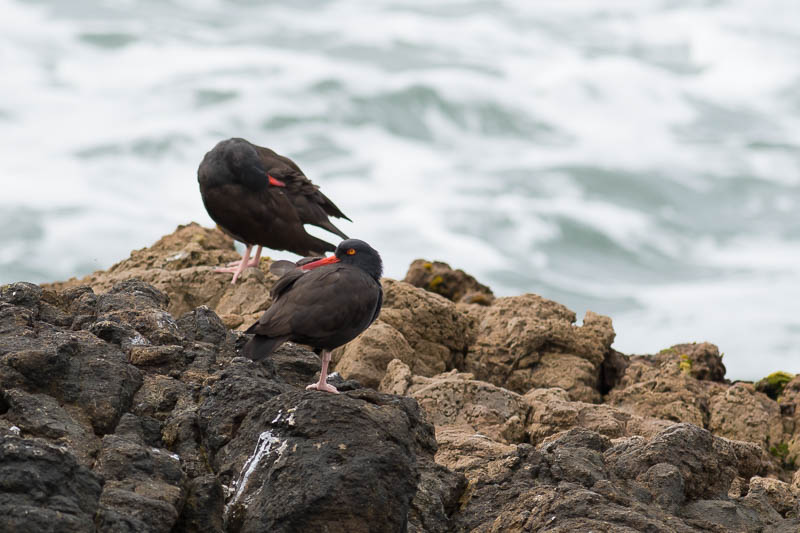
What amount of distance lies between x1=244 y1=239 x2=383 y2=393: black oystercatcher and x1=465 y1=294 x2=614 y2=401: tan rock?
3.90 metres

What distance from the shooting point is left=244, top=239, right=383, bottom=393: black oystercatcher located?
7531 millimetres

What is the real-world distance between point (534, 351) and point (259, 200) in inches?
152

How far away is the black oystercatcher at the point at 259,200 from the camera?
12.5m

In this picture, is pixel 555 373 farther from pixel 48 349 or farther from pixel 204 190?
pixel 48 349

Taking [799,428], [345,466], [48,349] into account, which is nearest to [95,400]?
[48,349]

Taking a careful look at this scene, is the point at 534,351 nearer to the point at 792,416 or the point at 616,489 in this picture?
the point at 792,416

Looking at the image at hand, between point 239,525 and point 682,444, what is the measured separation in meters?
3.42

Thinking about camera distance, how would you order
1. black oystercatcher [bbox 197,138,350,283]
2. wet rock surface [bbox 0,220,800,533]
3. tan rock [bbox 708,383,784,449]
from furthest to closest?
black oystercatcher [bbox 197,138,350,283] → tan rock [bbox 708,383,784,449] → wet rock surface [bbox 0,220,800,533]

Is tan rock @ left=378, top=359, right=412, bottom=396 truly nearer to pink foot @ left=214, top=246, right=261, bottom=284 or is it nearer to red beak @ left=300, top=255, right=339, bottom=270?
red beak @ left=300, top=255, right=339, bottom=270

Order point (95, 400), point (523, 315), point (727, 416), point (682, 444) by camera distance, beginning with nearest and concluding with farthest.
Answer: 1. point (95, 400)
2. point (682, 444)
3. point (727, 416)
4. point (523, 315)

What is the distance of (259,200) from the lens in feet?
41.7

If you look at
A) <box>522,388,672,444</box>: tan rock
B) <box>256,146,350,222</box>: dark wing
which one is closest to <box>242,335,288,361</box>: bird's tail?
<box>522,388,672,444</box>: tan rock

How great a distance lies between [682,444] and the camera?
7.68m

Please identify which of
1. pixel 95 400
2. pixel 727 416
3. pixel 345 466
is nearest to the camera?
pixel 345 466
